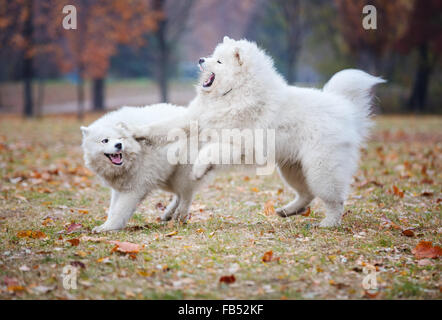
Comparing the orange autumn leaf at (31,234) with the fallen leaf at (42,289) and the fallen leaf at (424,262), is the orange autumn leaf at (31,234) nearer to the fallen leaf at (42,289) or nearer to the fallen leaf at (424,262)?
the fallen leaf at (42,289)

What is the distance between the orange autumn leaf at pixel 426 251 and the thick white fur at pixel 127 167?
239cm

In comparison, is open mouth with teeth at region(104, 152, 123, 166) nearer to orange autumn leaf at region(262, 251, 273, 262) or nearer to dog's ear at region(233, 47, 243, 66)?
dog's ear at region(233, 47, 243, 66)

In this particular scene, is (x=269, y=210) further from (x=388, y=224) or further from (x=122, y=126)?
(x=122, y=126)

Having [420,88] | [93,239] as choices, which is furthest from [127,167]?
[420,88]

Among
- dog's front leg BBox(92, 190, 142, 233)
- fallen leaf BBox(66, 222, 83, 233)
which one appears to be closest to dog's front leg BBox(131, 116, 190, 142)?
dog's front leg BBox(92, 190, 142, 233)

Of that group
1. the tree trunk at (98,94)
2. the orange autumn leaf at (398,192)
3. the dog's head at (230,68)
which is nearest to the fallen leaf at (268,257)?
the dog's head at (230,68)

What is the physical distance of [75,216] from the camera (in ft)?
20.4

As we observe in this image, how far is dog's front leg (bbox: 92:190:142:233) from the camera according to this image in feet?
17.5

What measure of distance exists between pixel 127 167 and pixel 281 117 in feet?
5.98

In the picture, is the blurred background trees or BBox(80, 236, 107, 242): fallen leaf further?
the blurred background trees

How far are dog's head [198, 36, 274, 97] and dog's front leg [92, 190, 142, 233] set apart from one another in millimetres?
1462

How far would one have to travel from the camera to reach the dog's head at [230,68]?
546 cm
